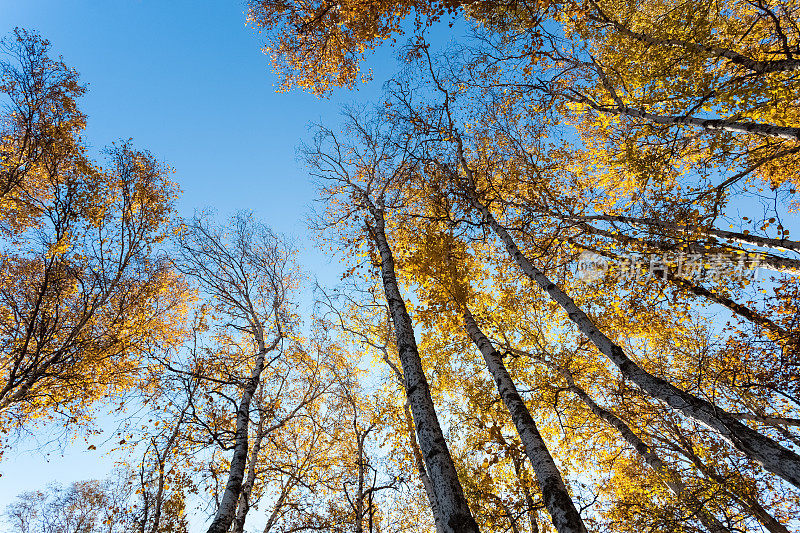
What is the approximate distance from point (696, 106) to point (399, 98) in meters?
7.25

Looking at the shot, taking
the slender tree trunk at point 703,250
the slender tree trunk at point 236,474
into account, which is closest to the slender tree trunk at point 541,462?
the slender tree trunk at point 703,250

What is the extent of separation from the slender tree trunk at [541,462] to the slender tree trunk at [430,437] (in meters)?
1.36

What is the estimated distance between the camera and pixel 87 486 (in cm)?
1764

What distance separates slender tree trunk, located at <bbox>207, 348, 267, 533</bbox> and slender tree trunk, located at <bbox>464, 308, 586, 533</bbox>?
5.42 metres

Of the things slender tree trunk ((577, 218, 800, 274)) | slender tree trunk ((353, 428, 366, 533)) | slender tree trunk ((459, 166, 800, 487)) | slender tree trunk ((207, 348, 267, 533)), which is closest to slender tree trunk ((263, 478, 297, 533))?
slender tree trunk ((353, 428, 366, 533))

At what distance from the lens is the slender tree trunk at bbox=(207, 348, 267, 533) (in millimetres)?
5562

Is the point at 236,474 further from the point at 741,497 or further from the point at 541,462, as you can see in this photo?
the point at 741,497

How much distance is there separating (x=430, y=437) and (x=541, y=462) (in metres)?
1.79

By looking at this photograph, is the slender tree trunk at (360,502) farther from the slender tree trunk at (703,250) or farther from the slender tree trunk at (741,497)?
the slender tree trunk at (703,250)

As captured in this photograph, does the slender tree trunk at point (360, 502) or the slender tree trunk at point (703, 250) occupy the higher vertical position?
the slender tree trunk at point (703, 250)

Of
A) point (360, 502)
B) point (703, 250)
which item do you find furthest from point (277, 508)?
point (703, 250)

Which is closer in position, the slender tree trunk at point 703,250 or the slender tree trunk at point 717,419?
the slender tree trunk at point 717,419

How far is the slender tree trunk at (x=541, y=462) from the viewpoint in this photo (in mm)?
3869

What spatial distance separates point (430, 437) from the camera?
4105 millimetres
